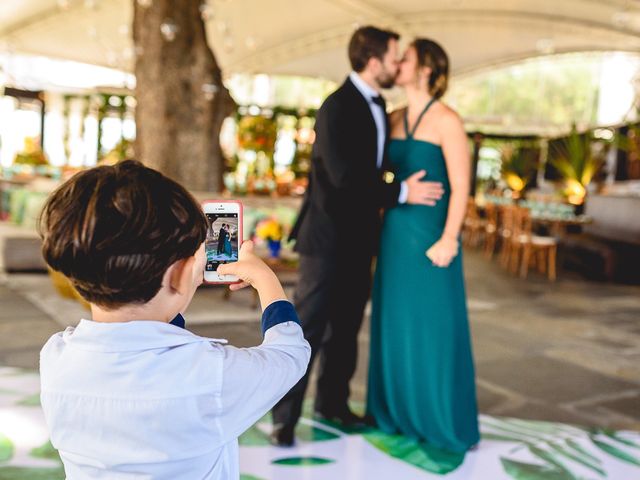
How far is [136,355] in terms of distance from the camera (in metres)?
1.04

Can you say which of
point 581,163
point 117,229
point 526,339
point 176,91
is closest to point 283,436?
point 117,229

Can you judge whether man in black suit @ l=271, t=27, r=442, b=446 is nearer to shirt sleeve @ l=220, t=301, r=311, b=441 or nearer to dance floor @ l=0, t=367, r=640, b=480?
dance floor @ l=0, t=367, r=640, b=480

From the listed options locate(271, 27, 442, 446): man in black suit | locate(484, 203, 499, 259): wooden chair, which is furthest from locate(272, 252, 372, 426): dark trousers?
locate(484, 203, 499, 259): wooden chair

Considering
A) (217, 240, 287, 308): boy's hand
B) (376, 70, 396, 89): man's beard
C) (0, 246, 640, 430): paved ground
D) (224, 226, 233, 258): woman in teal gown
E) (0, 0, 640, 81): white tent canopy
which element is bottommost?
(0, 246, 640, 430): paved ground

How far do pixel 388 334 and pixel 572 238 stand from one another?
8220mm

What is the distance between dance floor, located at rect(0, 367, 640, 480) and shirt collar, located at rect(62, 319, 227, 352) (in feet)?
5.67

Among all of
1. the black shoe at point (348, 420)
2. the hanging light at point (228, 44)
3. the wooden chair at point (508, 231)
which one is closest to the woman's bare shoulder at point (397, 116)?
the black shoe at point (348, 420)

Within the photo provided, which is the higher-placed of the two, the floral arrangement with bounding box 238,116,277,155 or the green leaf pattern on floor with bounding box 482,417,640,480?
the floral arrangement with bounding box 238,116,277,155

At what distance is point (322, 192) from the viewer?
2916mm

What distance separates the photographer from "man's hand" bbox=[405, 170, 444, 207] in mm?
2884

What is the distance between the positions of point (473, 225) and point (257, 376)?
39.1ft

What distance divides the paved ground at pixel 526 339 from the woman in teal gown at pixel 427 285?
71cm

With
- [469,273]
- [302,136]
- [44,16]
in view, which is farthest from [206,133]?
[44,16]

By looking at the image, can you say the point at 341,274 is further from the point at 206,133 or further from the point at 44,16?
the point at 44,16
